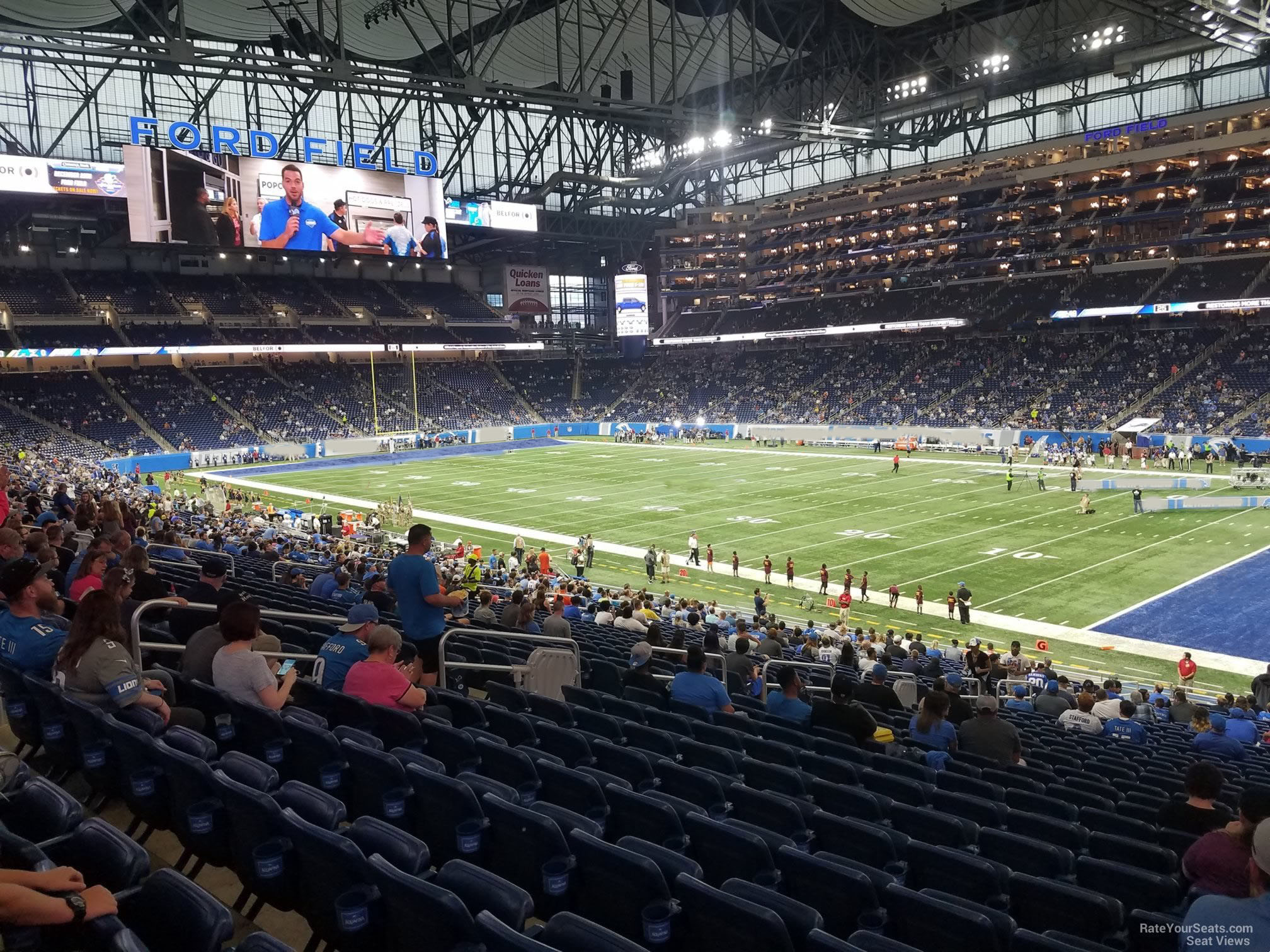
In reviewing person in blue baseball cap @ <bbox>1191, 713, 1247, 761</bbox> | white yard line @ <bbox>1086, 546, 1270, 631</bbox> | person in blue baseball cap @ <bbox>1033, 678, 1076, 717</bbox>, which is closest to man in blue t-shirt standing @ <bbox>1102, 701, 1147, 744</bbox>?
person in blue baseball cap @ <bbox>1033, 678, 1076, 717</bbox>

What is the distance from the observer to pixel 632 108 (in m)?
33.7

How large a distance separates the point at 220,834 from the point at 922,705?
6.70 metres

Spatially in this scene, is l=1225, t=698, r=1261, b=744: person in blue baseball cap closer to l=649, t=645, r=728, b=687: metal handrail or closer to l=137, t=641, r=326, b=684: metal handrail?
l=649, t=645, r=728, b=687: metal handrail

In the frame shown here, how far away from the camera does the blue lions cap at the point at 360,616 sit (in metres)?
8.18

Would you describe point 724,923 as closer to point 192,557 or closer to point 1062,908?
point 1062,908

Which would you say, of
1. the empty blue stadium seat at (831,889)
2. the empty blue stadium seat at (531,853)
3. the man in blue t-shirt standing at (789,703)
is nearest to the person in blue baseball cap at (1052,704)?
the man in blue t-shirt standing at (789,703)

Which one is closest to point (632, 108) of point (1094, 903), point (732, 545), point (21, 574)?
point (732, 545)

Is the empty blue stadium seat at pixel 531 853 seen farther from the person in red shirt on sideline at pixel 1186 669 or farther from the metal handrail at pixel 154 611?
the person in red shirt on sideline at pixel 1186 669

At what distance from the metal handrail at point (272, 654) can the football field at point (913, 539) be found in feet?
62.6

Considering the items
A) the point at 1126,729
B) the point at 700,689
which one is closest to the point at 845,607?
the point at 1126,729

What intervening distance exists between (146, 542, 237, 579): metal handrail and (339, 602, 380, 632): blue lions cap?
5.85m

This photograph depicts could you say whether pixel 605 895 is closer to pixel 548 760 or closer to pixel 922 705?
pixel 548 760

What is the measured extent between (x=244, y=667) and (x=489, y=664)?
3.22 meters

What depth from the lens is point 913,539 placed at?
35688 mm
